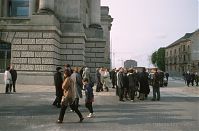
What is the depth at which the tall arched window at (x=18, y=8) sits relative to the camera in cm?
3278

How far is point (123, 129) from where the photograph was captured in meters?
11.0

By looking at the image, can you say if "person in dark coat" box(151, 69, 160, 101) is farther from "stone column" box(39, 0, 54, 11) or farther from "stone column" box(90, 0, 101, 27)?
"stone column" box(90, 0, 101, 27)

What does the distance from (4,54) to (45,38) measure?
3609mm

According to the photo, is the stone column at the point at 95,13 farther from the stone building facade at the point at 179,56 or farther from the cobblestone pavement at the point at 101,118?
the stone building facade at the point at 179,56

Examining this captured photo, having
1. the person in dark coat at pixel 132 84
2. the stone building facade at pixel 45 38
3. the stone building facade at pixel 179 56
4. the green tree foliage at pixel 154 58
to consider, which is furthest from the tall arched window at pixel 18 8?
the green tree foliage at pixel 154 58

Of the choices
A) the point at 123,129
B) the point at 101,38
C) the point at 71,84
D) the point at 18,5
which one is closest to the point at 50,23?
the point at 18,5

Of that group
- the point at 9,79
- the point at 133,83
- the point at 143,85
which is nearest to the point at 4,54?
the point at 9,79

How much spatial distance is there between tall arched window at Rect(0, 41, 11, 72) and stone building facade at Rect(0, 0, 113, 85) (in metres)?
0.69

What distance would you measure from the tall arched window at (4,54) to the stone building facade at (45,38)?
69cm

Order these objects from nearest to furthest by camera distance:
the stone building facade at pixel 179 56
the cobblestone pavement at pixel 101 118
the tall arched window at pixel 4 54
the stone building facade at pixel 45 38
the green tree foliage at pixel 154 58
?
1. the cobblestone pavement at pixel 101 118
2. the stone building facade at pixel 45 38
3. the tall arched window at pixel 4 54
4. the stone building facade at pixel 179 56
5. the green tree foliage at pixel 154 58

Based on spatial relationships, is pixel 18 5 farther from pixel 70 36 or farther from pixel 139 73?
pixel 139 73

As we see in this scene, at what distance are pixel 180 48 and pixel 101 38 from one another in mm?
92324

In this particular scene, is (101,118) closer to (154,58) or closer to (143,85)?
(143,85)

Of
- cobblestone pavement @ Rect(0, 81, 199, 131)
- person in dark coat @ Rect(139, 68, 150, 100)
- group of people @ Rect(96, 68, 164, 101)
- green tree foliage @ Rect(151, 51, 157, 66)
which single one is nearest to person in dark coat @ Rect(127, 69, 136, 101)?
group of people @ Rect(96, 68, 164, 101)
